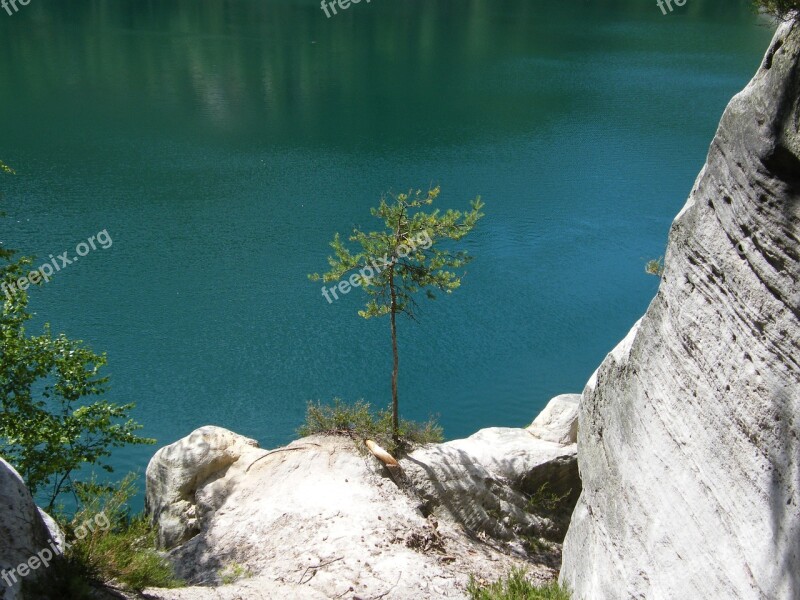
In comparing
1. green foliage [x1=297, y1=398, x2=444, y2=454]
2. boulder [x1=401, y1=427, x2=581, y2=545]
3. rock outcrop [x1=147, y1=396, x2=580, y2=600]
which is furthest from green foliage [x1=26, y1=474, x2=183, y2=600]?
boulder [x1=401, y1=427, x2=581, y2=545]

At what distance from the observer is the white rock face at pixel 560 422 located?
11516 millimetres

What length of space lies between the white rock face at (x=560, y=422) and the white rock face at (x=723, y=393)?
4.41 meters

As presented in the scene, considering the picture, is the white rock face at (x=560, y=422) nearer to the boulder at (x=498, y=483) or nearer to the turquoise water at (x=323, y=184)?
the boulder at (x=498, y=483)

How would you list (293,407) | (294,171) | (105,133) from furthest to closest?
(105,133), (294,171), (293,407)

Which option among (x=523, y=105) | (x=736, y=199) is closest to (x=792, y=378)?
(x=736, y=199)

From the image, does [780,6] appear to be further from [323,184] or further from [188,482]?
[323,184]

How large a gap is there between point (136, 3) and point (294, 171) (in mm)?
29987

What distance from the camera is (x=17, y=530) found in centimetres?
578

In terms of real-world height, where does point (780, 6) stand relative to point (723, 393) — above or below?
above

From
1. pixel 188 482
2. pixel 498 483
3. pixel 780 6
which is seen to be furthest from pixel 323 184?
pixel 780 6

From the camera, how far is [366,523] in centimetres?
909

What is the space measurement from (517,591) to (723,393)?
9.29ft

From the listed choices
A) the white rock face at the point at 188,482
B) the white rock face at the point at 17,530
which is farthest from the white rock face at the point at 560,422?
the white rock face at the point at 17,530

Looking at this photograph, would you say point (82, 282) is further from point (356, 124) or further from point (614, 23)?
point (614, 23)
